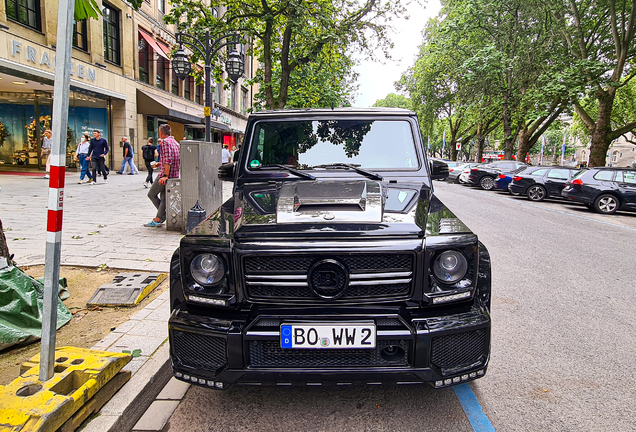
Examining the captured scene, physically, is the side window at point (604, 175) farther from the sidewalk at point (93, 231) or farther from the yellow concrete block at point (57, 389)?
the yellow concrete block at point (57, 389)

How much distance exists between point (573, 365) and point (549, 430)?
3.40 ft

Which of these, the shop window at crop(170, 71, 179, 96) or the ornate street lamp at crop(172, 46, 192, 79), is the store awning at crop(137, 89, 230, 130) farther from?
the ornate street lamp at crop(172, 46, 192, 79)

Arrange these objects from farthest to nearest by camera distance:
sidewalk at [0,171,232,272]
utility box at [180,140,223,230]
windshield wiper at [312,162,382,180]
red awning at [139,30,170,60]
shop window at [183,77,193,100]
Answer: shop window at [183,77,193,100], red awning at [139,30,170,60], utility box at [180,140,223,230], sidewalk at [0,171,232,272], windshield wiper at [312,162,382,180]

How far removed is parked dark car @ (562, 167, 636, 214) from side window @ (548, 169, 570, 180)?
287 cm

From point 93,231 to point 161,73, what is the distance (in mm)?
22576

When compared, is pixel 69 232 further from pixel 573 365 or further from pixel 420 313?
pixel 573 365

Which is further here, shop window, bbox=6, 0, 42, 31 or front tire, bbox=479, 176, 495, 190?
front tire, bbox=479, 176, 495, 190

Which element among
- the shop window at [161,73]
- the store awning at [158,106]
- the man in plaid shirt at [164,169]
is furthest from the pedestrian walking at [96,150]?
the shop window at [161,73]

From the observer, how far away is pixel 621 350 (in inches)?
145

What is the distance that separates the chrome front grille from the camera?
2.30 m

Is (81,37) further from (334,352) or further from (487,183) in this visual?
(334,352)

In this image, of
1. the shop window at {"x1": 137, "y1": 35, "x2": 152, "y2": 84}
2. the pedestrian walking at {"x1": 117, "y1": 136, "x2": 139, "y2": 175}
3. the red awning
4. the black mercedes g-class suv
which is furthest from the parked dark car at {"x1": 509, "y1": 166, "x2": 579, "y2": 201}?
the shop window at {"x1": 137, "y1": 35, "x2": 152, "y2": 84}

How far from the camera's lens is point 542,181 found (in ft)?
59.1

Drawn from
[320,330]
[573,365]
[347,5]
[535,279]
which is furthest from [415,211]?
[347,5]
